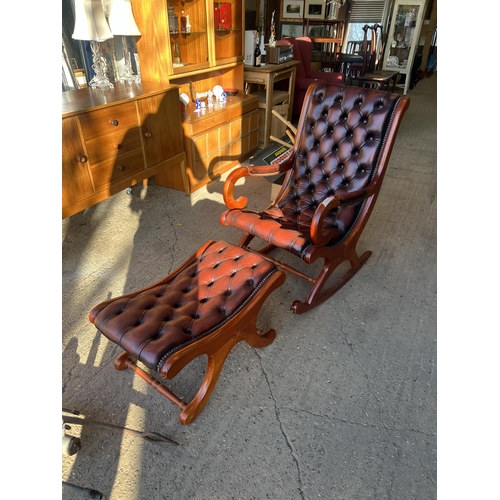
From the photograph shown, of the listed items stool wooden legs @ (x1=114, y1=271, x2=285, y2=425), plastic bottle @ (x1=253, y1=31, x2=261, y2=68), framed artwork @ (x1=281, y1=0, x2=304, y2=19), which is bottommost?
stool wooden legs @ (x1=114, y1=271, x2=285, y2=425)

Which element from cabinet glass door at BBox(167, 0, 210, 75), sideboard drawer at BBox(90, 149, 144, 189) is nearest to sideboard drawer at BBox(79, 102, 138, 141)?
sideboard drawer at BBox(90, 149, 144, 189)

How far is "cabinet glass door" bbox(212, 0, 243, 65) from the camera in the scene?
3234mm

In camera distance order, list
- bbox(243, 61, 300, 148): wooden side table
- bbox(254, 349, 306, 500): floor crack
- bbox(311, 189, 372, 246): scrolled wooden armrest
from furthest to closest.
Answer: bbox(243, 61, 300, 148): wooden side table, bbox(311, 189, 372, 246): scrolled wooden armrest, bbox(254, 349, 306, 500): floor crack

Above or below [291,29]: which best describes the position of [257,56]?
below

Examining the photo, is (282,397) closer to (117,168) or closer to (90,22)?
(117,168)

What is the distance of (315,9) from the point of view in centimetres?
675

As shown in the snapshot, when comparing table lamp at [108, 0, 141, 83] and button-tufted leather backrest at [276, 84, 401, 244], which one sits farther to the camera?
table lamp at [108, 0, 141, 83]

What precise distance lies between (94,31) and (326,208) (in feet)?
6.58

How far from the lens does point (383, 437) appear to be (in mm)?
1407

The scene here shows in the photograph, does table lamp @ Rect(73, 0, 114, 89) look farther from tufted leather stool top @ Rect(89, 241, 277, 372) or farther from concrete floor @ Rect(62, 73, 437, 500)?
tufted leather stool top @ Rect(89, 241, 277, 372)

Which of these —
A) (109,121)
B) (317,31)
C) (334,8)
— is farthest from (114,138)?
(334,8)

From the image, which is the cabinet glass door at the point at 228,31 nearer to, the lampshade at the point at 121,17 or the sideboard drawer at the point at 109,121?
the lampshade at the point at 121,17

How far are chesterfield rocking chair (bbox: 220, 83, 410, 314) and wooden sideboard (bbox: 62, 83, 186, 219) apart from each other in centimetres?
86

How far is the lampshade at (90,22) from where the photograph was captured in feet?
7.58
